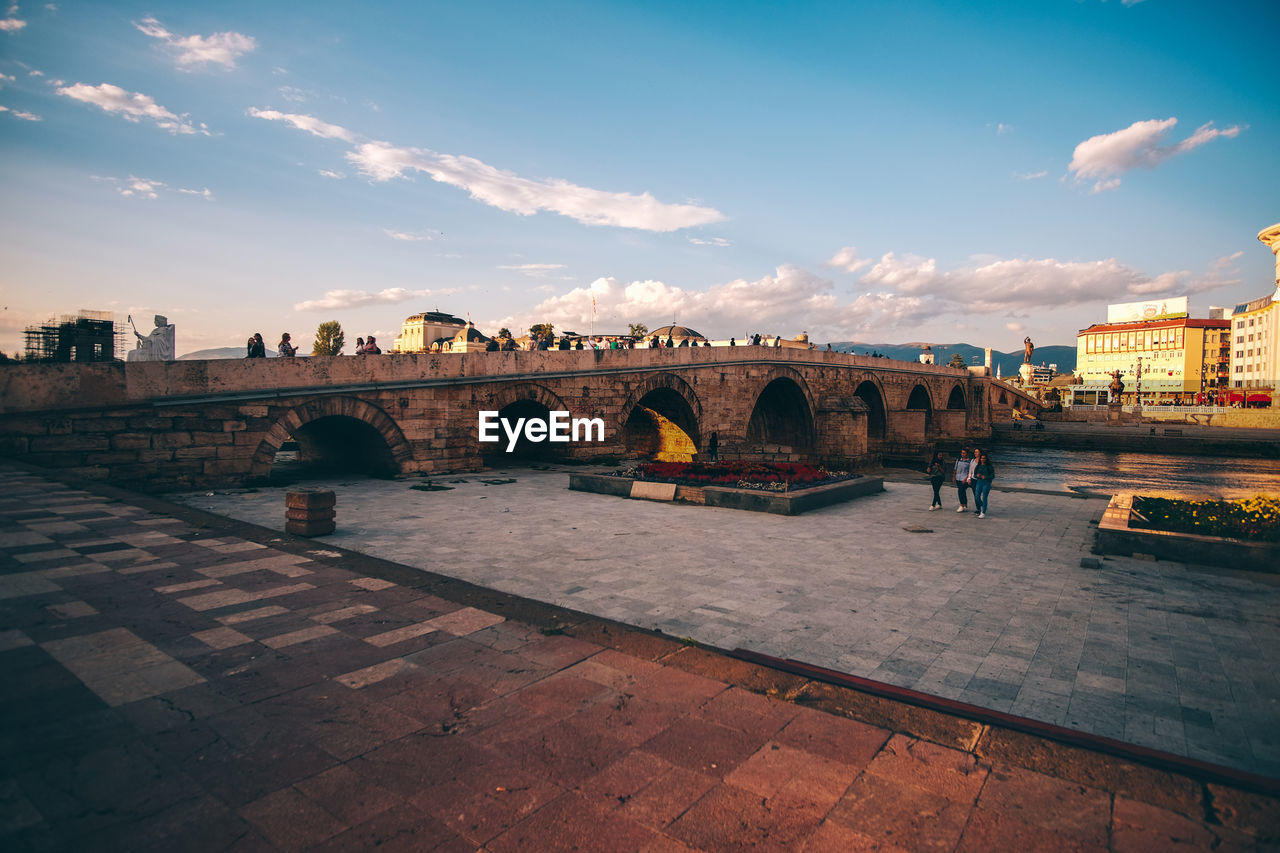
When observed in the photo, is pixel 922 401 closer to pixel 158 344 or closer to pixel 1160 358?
pixel 158 344

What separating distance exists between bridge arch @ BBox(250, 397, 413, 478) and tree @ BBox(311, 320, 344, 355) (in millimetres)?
69815

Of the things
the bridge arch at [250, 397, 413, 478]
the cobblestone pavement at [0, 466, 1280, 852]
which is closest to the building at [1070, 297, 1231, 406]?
the bridge arch at [250, 397, 413, 478]

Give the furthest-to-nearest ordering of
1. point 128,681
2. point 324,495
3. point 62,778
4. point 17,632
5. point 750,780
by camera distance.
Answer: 1. point 324,495
2. point 17,632
3. point 128,681
4. point 750,780
5. point 62,778

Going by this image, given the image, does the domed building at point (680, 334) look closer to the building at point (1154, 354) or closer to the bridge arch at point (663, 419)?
the bridge arch at point (663, 419)

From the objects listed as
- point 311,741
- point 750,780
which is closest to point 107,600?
point 311,741

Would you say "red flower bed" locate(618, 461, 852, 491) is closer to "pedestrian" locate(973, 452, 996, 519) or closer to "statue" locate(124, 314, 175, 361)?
"pedestrian" locate(973, 452, 996, 519)

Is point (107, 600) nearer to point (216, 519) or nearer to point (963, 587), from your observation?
point (216, 519)

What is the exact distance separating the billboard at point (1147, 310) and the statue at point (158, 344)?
125289 millimetres

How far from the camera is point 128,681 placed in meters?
3.71

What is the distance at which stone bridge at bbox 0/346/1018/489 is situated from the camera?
1106 cm

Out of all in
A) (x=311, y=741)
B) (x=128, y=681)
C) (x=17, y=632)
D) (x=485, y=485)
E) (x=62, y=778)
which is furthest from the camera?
(x=485, y=485)

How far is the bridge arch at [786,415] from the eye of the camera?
29547 millimetres

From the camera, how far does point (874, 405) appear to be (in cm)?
3912

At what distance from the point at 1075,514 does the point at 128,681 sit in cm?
1361
